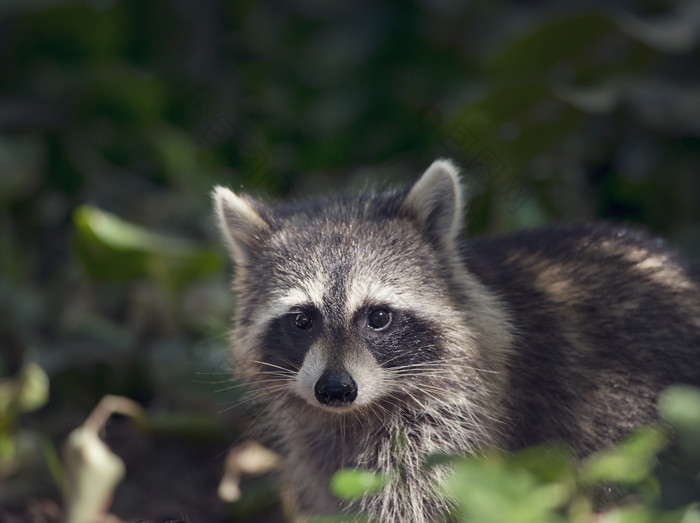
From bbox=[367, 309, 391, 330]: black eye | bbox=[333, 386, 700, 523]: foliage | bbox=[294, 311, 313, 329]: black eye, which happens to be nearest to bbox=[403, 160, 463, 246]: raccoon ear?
bbox=[367, 309, 391, 330]: black eye

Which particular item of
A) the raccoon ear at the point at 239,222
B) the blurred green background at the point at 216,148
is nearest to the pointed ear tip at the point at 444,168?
the raccoon ear at the point at 239,222

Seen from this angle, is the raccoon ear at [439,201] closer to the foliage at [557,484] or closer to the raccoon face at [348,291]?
the raccoon face at [348,291]

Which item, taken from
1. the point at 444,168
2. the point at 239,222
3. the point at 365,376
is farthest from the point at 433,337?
the point at 239,222

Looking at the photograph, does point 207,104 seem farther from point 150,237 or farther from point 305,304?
point 305,304

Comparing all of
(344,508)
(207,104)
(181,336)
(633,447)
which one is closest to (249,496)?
(344,508)

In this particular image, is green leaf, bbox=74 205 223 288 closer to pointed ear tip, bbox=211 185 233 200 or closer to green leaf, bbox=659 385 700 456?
pointed ear tip, bbox=211 185 233 200
